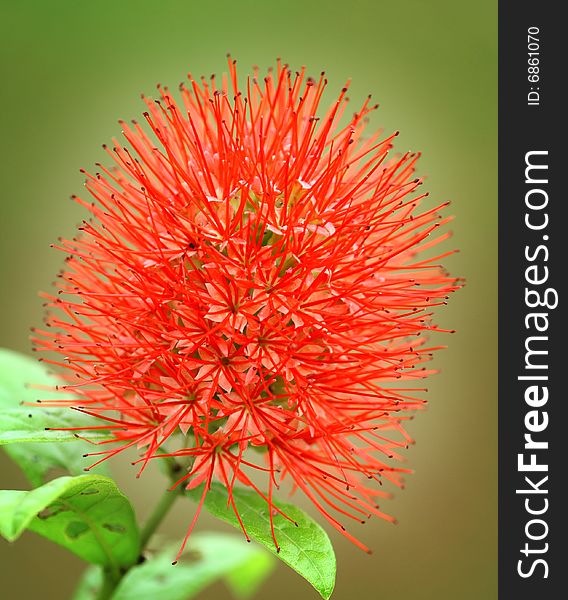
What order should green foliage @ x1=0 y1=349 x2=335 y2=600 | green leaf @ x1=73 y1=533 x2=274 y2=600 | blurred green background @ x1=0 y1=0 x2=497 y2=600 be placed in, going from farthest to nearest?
blurred green background @ x1=0 y1=0 x2=497 y2=600 < green leaf @ x1=73 y1=533 x2=274 y2=600 < green foliage @ x1=0 y1=349 x2=335 y2=600

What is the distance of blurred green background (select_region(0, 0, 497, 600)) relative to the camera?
3596 mm

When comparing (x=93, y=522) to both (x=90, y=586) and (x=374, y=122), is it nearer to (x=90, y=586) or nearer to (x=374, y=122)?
(x=90, y=586)

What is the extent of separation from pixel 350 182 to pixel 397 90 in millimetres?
2753

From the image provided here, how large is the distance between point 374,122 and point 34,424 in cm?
303

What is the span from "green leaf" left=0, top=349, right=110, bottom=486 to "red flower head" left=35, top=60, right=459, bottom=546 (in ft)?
0.25

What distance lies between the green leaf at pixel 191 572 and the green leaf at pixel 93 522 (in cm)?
14

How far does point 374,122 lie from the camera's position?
3.98 metres

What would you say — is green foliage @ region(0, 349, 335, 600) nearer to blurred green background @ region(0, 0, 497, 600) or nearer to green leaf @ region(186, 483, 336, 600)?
green leaf @ region(186, 483, 336, 600)

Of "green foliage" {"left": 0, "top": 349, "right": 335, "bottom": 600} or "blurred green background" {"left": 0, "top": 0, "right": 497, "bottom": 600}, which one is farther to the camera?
"blurred green background" {"left": 0, "top": 0, "right": 497, "bottom": 600}

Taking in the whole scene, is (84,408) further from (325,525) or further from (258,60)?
(258,60)

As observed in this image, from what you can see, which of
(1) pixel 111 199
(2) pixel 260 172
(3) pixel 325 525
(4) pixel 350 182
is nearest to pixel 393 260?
(4) pixel 350 182

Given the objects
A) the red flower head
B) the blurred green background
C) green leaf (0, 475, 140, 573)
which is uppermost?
the blurred green background

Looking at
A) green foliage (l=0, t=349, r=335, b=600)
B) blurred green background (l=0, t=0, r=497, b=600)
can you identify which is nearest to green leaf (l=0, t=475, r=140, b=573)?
green foliage (l=0, t=349, r=335, b=600)

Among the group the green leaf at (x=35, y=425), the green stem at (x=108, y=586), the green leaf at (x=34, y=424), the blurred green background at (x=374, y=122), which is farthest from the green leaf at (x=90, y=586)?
the blurred green background at (x=374, y=122)
